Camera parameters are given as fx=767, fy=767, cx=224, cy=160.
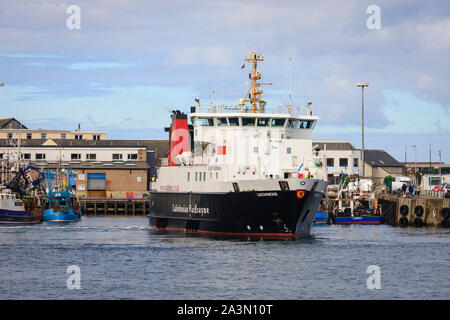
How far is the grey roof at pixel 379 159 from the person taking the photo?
132m

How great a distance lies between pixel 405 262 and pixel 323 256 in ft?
14.8

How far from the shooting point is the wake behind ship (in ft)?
158

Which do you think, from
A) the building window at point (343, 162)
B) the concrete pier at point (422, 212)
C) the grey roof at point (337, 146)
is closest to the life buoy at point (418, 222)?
the concrete pier at point (422, 212)

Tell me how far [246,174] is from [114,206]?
58.3 m

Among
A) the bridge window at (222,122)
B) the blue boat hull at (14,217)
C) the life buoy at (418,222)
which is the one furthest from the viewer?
the blue boat hull at (14,217)

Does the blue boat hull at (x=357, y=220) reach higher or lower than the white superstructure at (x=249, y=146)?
lower

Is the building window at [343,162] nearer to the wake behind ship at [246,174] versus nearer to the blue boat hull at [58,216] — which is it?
the blue boat hull at [58,216]

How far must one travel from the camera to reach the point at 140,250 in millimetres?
46031

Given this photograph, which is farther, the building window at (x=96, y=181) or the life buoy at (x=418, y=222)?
the building window at (x=96, y=181)

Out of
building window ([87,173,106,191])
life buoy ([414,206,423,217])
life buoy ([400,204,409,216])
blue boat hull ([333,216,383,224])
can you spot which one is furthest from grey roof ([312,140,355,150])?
life buoy ([414,206,423,217])

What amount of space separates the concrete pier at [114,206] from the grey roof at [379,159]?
1727 inches
